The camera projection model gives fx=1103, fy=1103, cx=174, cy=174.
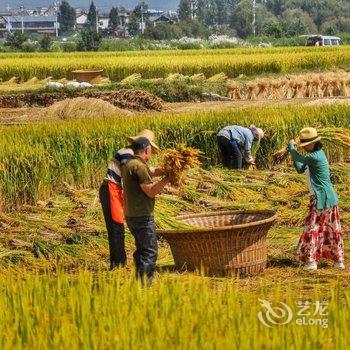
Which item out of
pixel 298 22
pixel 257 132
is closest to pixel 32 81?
pixel 257 132

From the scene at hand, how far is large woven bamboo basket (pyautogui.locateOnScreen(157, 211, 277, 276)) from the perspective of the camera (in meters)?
8.68

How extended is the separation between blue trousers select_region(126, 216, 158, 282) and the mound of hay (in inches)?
513

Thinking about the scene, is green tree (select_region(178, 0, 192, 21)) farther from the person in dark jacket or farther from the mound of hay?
the person in dark jacket

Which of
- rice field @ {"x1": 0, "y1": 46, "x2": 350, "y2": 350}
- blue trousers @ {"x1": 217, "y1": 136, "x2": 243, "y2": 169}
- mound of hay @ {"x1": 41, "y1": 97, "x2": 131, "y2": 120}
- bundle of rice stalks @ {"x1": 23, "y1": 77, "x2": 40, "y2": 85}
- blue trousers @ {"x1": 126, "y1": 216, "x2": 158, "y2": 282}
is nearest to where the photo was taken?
rice field @ {"x1": 0, "y1": 46, "x2": 350, "y2": 350}

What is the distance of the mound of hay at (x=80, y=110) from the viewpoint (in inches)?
831

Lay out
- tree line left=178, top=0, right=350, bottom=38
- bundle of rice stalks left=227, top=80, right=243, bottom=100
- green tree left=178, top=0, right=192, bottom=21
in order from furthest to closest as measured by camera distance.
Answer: green tree left=178, top=0, right=192, bottom=21
tree line left=178, top=0, right=350, bottom=38
bundle of rice stalks left=227, top=80, right=243, bottom=100

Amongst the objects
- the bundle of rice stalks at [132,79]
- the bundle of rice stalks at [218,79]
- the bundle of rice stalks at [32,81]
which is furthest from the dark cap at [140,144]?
the bundle of rice stalks at [32,81]

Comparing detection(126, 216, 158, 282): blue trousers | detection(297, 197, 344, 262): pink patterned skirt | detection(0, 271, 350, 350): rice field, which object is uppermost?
detection(0, 271, 350, 350): rice field

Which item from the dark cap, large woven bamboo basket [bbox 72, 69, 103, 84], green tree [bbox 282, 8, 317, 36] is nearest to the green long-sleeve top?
the dark cap

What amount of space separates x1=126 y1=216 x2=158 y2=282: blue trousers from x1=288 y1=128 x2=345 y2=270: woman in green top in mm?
1604

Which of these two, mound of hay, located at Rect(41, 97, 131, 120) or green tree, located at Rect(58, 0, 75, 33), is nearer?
mound of hay, located at Rect(41, 97, 131, 120)

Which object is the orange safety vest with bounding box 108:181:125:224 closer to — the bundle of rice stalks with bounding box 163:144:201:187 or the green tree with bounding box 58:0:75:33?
the bundle of rice stalks with bounding box 163:144:201:187

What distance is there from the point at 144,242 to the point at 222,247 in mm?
1075

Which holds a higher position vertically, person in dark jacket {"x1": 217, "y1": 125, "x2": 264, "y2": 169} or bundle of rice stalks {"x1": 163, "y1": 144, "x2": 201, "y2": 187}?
bundle of rice stalks {"x1": 163, "y1": 144, "x2": 201, "y2": 187}
